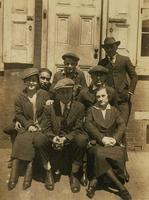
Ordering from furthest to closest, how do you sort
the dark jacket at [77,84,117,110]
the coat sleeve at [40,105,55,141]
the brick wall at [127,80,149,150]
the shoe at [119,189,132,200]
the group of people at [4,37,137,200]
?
1. the brick wall at [127,80,149,150]
2. the dark jacket at [77,84,117,110]
3. the coat sleeve at [40,105,55,141]
4. the group of people at [4,37,137,200]
5. the shoe at [119,189,132,200]

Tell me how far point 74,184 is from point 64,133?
0.68 m

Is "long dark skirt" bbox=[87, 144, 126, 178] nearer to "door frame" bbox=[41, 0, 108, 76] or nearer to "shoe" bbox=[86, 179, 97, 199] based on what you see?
"shoe" bbox=[86, 179, 97, 199]

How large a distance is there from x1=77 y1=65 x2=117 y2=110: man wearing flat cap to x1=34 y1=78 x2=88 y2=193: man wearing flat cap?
1.64ft

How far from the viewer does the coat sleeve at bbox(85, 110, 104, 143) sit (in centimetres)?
634

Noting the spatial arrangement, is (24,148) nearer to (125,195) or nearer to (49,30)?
(125,195)

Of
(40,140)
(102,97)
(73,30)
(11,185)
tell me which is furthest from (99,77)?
(73,30)

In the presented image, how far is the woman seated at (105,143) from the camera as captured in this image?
6184mm

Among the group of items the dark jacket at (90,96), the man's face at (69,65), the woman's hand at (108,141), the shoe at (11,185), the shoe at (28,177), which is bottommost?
the shoe at (11,185)

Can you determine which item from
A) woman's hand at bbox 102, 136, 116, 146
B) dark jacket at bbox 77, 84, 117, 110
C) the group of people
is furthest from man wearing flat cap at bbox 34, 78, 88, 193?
dark jacket at bbox 77, 84, 117, 110

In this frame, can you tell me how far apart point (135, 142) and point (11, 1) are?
3436mm

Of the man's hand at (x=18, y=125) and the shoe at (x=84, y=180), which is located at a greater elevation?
the man's hand at (x=18, y=125)

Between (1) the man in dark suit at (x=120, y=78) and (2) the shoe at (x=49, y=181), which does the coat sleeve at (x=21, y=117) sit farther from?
(1) the man in dark suit at (x=120, y=78)

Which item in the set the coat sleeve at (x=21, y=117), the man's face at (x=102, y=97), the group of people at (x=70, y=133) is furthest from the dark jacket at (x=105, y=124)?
the coat sleeve at (x=21, y=117)

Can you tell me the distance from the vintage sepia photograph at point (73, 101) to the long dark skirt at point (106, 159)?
1 centimetres
